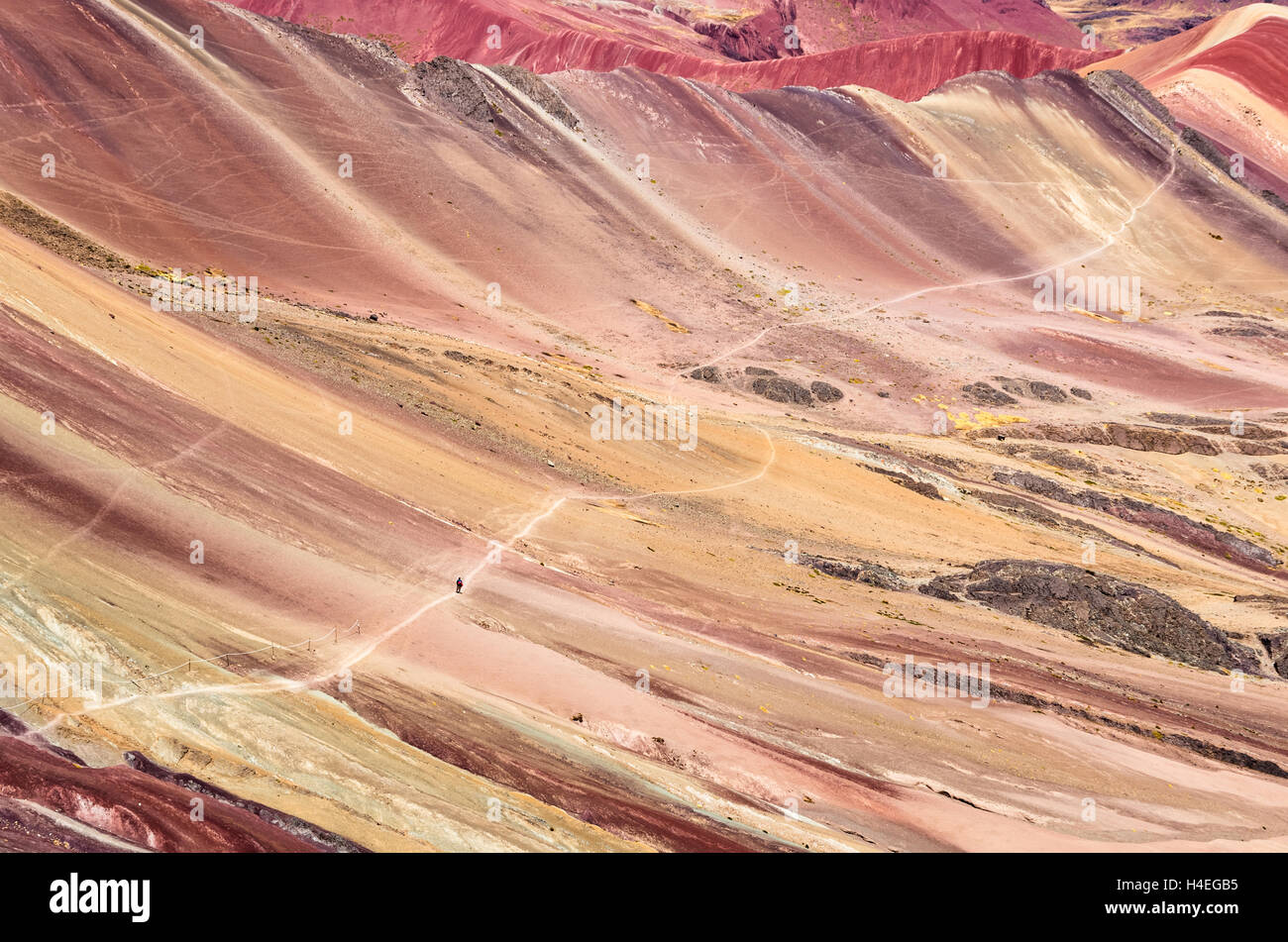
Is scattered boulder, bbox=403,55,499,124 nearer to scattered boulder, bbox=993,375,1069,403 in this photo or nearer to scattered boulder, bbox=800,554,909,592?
scattered boulder, bbox=993,375,1069,403

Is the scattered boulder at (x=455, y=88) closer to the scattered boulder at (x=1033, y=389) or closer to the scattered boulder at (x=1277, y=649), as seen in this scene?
the scattered boulder at (x=1033, y=389)

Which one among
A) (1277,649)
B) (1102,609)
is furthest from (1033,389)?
(1277,649)

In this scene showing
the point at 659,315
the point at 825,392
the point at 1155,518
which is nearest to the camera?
the point at 1155,518

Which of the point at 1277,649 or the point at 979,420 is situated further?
the point at 979,420

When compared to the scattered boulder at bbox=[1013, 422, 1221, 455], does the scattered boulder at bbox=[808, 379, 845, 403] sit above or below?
above

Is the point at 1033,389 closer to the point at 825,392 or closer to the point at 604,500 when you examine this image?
the point at 825,392

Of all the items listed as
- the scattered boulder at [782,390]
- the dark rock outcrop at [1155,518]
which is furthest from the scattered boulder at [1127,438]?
the scattered boulder at [782,390]

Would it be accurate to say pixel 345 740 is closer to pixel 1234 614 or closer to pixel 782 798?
pixel 782 798

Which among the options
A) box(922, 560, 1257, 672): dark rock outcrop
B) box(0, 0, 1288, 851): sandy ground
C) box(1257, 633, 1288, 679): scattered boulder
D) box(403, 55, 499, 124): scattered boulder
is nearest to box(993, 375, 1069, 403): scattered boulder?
box(0, 0, 1288, 851): sandy ground
